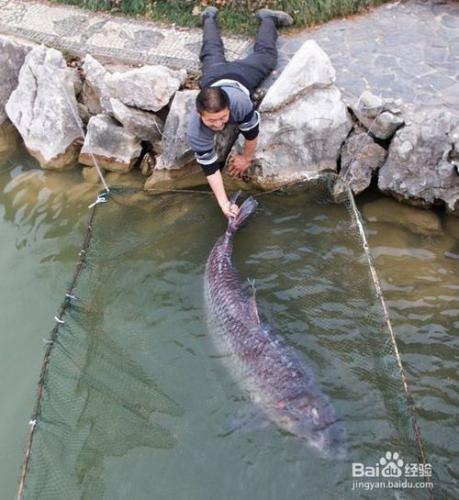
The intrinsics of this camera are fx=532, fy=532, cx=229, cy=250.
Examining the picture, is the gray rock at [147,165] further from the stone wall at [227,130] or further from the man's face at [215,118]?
the man's face at [215,118]

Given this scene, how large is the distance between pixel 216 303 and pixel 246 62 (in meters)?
4.03

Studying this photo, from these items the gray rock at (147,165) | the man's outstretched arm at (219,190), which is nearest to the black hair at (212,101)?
the man's outstretched arm at (219,190)

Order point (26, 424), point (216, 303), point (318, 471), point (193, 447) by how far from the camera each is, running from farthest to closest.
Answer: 1. point (216, 303)
2. point (26, 424)
3. point (193, 447)
4. point (318, 471)

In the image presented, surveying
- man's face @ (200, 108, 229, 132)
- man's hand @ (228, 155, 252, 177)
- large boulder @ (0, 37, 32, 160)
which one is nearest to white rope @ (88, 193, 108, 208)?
man's hand @ (228, 155, 252, 177)

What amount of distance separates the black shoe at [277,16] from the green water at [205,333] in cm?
343

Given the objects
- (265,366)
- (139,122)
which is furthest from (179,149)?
(265,366)

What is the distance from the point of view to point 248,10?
31.4ft

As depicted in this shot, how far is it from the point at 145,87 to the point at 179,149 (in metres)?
→ 1.18

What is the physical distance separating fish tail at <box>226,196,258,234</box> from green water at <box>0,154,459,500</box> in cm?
35

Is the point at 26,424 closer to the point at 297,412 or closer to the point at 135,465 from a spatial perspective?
the point at 135,465

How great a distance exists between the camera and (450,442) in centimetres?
518

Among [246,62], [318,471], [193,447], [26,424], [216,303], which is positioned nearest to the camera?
[318,471]

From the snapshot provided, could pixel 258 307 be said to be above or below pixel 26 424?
above

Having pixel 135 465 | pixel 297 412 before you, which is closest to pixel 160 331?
pixel 135 465
